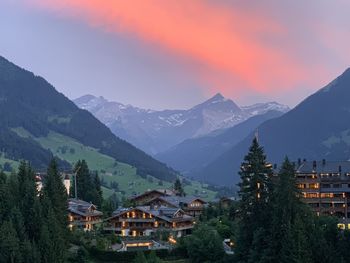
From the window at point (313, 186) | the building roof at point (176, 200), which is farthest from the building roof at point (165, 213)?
the window at point (313, 186)

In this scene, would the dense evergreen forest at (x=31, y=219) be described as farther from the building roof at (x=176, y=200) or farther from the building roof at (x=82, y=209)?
the building roof at (x=176, y=200)

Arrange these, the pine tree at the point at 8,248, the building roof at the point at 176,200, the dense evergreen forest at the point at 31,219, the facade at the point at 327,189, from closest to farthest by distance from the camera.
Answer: the pine tree at the point at 8,248
the dense evergreen forest at the point at 31,219
the facade at the point at 327,189
the building roof at the point at 176,200

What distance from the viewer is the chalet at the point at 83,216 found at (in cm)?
14925

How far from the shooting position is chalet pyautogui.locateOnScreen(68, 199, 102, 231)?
14925 cm

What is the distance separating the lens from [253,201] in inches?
3804

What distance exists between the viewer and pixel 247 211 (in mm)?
97125

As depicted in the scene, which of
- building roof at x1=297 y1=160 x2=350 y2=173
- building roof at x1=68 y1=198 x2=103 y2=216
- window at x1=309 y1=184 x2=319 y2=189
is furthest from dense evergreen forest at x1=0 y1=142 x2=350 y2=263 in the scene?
building roof at x1=297 y1=160 x2=350 y2=173

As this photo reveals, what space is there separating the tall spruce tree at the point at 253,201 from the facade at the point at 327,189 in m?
53.3

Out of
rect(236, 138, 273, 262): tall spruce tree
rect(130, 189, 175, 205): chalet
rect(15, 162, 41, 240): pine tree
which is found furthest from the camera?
rect(130, 189, 175, 205): chalet

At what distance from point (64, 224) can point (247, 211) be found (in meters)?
36.1

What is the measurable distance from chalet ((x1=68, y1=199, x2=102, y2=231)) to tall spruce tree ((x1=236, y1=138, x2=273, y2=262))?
60.8 m

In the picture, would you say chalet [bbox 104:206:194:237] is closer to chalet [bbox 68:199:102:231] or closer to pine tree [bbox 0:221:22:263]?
chalet [bbox 68:199:102:231]

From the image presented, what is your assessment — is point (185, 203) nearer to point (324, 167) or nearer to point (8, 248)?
point (324, 167)

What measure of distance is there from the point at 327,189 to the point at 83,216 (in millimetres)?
61151
